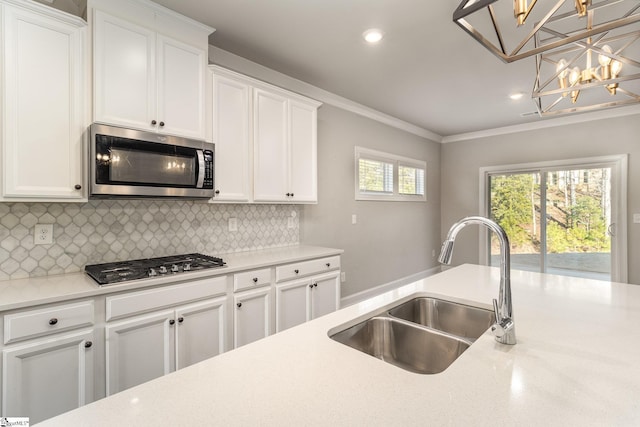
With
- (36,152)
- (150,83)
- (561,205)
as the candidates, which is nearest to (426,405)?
(36,152)

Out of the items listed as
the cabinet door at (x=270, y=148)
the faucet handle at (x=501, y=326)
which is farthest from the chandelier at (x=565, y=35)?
the cabinet door at (x=270, y=148)

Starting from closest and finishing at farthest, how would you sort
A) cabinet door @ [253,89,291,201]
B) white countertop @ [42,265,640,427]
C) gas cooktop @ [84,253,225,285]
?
white countertop @ [42,265,640,427]
gas cooktop @ [84,253,225,285]
cabinet door @ [253,89,291,201]

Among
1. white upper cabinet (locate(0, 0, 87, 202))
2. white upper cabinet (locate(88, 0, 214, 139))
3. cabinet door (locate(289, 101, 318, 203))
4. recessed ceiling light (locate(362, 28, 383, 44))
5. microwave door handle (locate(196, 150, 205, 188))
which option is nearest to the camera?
white upper cabinet (locate(0, 0, 87, 202))

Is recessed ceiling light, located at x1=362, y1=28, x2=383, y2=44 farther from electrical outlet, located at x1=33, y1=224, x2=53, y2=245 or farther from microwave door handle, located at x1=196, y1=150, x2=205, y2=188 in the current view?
electrical outlet, located at x1=33, y1=224, x2=53, y2=245

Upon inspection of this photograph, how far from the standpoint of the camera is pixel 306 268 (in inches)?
106

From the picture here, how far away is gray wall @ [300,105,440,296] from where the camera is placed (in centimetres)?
371

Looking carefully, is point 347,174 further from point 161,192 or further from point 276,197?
point 161,192

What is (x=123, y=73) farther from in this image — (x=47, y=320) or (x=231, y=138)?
(x=47, y=320)

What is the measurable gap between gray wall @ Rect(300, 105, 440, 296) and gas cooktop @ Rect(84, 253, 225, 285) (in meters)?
1.45

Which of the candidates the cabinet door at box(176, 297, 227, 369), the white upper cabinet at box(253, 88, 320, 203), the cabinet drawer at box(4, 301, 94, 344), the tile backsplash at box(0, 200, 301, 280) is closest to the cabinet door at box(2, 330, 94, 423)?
the cabinet drawer at box(4, 301, 94, 344)

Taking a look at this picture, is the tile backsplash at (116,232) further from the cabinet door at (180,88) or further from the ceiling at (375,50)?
the ceiling at (375,50)

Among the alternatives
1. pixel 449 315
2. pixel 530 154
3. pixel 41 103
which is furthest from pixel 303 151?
pixel 530 154

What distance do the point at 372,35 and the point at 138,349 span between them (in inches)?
106

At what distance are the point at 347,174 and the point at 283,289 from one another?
1999 mm
